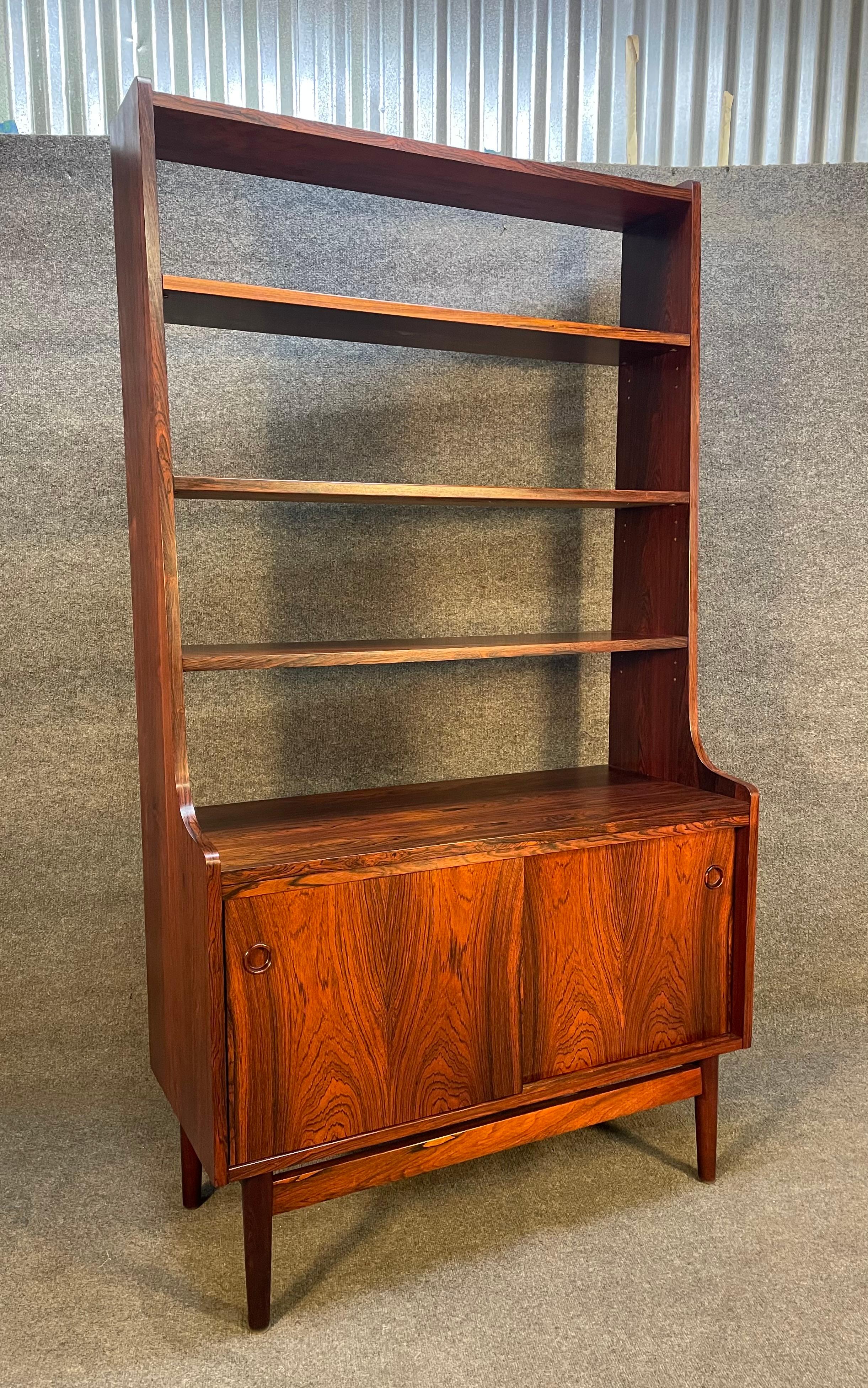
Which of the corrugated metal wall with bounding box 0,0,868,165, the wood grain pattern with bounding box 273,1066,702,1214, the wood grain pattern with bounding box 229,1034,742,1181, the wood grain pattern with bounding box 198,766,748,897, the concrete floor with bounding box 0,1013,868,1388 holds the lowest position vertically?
the concrete floor with bounding box 0,1013,868,1388

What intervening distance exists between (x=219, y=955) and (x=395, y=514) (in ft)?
3.52

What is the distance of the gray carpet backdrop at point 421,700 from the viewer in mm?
1541

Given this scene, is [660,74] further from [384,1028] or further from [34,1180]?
[34,1180]

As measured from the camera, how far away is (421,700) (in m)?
2.21

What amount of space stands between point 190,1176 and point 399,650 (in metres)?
0.97

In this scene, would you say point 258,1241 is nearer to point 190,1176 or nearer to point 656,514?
point 190,1176

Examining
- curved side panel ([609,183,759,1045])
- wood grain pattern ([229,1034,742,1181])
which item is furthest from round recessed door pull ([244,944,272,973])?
curved side panel ([609,183,759,1045])

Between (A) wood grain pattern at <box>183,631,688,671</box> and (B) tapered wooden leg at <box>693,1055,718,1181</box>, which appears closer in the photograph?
(A) wood grain pattern at <box>183,631,688,671</box>

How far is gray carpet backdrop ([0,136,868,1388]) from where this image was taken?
5.06ft

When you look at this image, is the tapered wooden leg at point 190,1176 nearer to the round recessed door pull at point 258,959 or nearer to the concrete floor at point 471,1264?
the concrete floor at point 471,1264

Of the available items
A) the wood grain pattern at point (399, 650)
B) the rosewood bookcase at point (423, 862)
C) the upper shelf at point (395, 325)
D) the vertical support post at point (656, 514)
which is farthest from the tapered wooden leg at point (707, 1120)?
the upper shelf at point (395, 325)

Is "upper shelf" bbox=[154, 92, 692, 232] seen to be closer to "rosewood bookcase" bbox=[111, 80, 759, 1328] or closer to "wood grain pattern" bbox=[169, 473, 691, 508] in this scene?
"rosewood bookcase" bbox=[111, 80, 759, 1328]

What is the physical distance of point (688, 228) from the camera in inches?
72.2

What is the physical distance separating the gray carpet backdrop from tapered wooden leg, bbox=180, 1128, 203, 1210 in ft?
0.10
